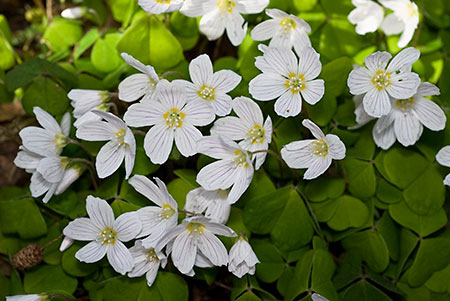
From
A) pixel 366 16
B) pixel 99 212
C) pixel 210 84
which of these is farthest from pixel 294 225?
pixel 366 16

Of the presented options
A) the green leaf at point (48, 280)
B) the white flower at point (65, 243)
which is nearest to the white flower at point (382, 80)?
the white flower at point (65, 243)

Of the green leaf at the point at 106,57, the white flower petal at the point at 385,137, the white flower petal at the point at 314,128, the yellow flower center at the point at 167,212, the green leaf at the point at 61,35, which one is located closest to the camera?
the white flower petal at the point at 314,128

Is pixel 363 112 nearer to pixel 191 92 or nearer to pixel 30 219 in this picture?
pixel 191 92

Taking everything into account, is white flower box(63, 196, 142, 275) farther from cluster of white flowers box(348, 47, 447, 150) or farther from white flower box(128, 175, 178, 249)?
cluster of white flowers box(348, 47, 447, 150)

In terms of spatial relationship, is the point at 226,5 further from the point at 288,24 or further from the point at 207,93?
the point at 207,93

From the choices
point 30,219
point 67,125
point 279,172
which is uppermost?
point 67,125

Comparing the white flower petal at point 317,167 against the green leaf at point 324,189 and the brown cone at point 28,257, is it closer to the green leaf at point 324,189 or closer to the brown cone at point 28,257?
the green leaf at point 324,189

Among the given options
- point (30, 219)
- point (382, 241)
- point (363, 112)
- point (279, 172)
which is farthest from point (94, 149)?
point (382, 241)
